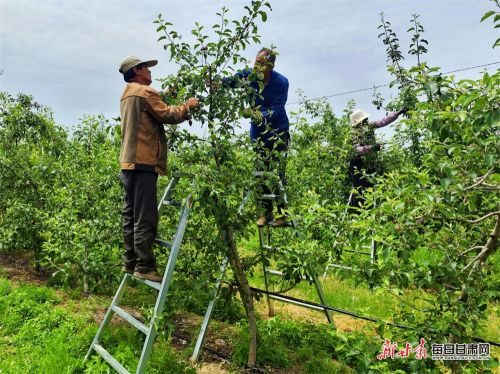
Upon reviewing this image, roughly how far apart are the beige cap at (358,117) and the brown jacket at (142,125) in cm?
436

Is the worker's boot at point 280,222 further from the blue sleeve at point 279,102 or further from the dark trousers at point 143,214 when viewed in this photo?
the dark trousers at point 143,214

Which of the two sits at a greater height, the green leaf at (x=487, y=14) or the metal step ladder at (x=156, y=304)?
the green leaf at (x=487, y=14)

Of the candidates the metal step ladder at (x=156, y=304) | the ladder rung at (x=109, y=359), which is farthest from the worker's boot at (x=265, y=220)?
the ladder rung at (x=109, y=359)

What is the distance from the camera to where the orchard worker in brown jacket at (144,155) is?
10.8 ft

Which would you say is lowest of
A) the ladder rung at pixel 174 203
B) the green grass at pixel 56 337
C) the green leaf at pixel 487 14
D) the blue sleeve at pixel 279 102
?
the green grass at pixel 56 337

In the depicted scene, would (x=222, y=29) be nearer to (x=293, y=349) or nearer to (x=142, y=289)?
(x=293, y=349)

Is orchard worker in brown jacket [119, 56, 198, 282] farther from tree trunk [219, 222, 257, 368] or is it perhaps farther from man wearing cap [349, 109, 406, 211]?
man wearing cap [349, 109, 406, 211]

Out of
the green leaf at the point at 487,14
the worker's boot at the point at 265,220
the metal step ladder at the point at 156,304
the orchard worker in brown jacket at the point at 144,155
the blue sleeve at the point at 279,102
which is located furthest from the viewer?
the blue sleeve at the point at 279,102

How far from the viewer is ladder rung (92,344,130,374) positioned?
10.3 ft

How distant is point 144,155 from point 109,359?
1.62m

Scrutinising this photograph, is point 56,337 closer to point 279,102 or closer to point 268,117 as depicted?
point 268,117

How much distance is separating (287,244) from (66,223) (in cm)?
275

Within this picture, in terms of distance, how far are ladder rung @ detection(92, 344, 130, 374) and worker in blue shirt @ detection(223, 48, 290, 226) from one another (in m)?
1.65

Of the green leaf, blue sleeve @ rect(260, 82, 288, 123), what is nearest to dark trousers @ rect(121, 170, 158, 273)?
blue sleeve @ rect(260, 82, 288, 123)
